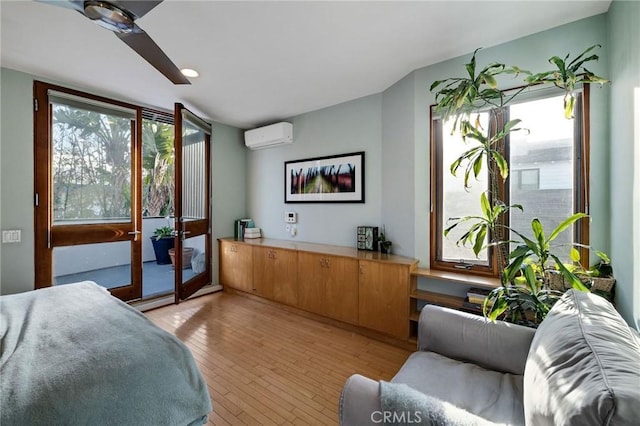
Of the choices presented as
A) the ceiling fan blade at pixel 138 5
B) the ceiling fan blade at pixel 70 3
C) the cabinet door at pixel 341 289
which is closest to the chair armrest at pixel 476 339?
the cabinet door at pixel 341 289

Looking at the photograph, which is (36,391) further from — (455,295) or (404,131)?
(404,131)

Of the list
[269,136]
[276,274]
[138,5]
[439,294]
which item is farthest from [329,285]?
[138,5]

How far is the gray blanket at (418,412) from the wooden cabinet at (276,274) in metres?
2.33

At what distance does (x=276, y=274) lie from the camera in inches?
135

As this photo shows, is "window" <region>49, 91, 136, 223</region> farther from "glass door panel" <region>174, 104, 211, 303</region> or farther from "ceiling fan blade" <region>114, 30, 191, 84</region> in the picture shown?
"ceiling fan blade" <region>114, 30, 191, 84</region>

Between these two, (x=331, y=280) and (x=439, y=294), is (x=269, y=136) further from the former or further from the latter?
(x=439, y=294)

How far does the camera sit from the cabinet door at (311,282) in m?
3.02

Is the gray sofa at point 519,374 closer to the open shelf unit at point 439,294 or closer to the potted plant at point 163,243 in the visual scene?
the open shelf unit at point 439,294

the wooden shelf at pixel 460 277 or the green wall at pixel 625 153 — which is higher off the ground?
the green wall at pixel 625 153

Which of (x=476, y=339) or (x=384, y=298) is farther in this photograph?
(x=384, y=298)

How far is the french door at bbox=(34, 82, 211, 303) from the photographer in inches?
107

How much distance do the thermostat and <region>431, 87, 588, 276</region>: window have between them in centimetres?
192

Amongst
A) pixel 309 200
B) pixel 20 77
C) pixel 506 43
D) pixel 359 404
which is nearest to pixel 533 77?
pixel 506 43

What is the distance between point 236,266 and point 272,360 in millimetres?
1826
